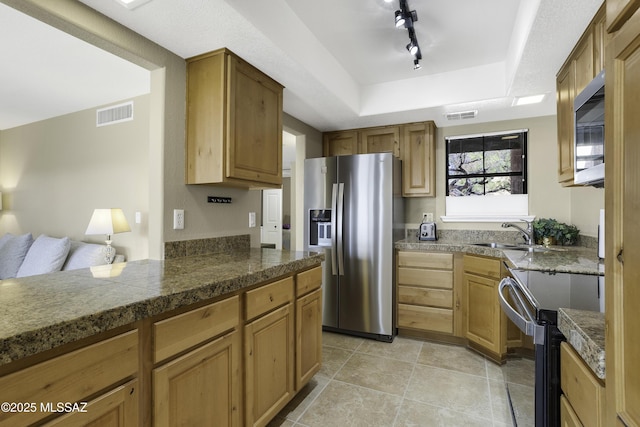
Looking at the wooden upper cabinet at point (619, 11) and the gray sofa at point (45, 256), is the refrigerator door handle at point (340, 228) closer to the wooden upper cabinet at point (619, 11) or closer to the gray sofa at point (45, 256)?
the gray sofa at point (45, 256)

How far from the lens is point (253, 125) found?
210 cm

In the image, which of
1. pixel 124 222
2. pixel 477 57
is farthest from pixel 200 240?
pixel 477 57

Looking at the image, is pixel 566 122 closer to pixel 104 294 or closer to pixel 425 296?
pixel 425 296

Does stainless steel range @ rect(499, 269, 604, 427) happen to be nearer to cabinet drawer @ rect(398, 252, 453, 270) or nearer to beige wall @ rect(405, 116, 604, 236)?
cabinet drawer @ rect(398, 252, 453, 270)

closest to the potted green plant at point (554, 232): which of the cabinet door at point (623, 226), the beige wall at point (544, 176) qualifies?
the beige wall at point (544, 176)

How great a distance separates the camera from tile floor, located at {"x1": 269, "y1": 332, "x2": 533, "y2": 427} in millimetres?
1848

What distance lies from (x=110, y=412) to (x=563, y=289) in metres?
1.74

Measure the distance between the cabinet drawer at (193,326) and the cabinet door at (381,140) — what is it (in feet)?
A: 8.48

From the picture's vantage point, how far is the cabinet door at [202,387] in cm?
111

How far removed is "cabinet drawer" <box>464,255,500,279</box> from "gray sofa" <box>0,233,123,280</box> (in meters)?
3.45

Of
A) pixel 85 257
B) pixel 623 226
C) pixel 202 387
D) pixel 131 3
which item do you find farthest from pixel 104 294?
pixel 85 257

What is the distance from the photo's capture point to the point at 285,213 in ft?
28.4

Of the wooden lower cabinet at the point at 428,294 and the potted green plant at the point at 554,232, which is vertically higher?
the potted green plant at the point at 554,232

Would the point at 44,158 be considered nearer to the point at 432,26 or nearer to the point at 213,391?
the point at 213,391
